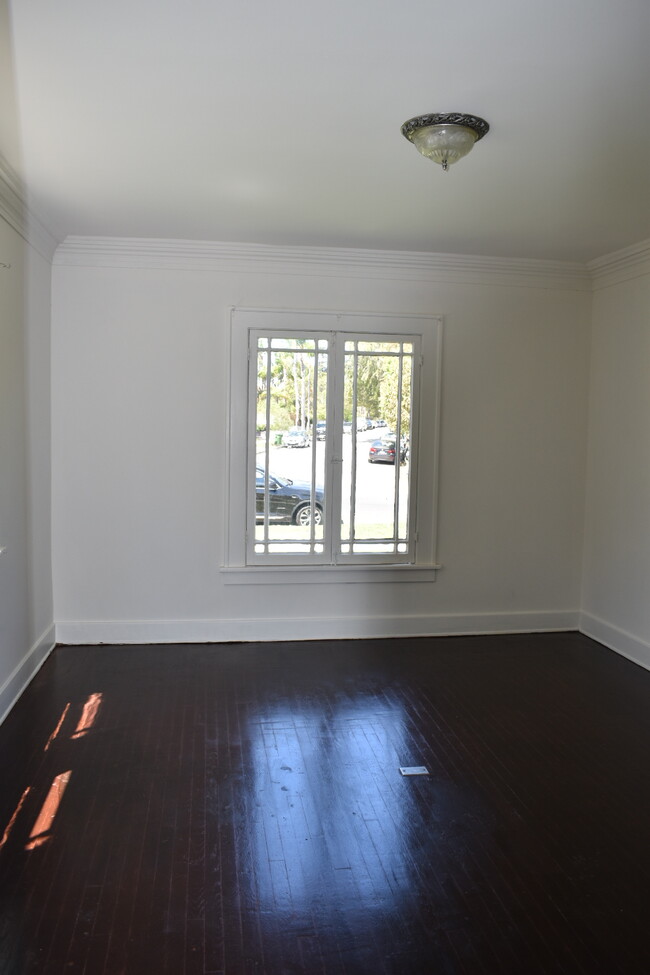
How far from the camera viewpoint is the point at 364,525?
5.48m

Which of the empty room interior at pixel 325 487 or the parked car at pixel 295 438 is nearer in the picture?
the empty room interior at pixel 325 487

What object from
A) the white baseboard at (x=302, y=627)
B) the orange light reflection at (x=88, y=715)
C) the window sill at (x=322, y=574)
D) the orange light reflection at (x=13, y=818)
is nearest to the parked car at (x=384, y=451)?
the window sill at (x=322, y=574)

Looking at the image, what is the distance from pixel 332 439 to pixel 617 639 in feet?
8.04

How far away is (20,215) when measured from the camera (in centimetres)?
418

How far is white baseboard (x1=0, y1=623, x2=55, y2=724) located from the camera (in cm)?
397

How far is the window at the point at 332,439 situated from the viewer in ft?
17.3

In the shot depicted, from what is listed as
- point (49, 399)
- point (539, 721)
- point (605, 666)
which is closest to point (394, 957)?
point (539, 721)

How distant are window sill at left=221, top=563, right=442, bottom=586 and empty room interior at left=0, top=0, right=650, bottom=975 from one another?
0.09 ft

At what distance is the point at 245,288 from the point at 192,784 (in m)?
3.29

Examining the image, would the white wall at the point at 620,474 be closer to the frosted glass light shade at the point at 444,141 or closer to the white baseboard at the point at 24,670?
the frosted glass light shade at the point at 444,141

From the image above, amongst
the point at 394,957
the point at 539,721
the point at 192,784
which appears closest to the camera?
the point at 394,957

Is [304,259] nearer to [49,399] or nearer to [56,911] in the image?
[49,399]

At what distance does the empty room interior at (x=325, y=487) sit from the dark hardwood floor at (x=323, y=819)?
0.6 inches

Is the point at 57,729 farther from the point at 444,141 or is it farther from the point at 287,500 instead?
the point at 444,141
